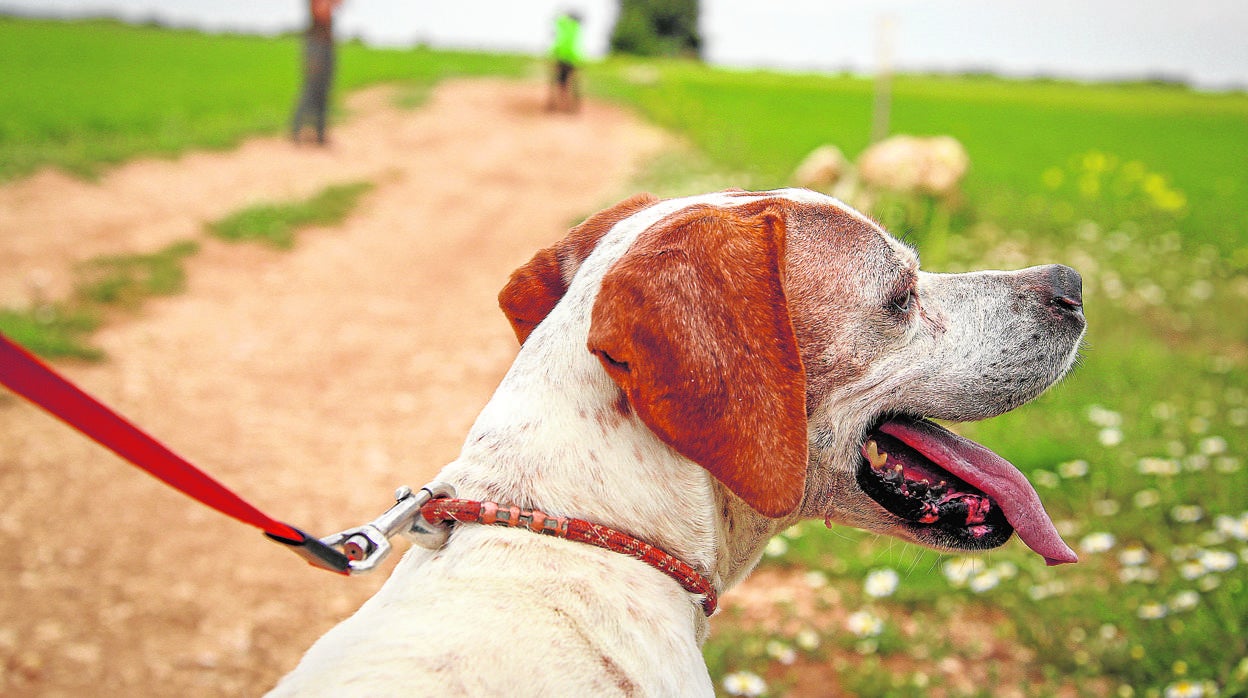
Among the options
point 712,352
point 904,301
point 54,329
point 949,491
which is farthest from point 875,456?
point 54,329

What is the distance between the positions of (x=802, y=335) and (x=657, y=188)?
481 inches

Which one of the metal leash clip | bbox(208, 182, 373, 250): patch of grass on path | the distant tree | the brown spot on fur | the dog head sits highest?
the distant tree

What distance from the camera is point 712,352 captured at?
1796 mm

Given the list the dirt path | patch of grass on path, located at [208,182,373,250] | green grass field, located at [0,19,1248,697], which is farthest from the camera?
patch of grass on path, located at [208,182,373,250]

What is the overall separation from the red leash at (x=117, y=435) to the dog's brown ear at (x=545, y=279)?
78 centimetres

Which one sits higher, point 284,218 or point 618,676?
point 618,676

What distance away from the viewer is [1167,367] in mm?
7207

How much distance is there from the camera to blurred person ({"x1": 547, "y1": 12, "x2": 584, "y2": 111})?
22.8 m

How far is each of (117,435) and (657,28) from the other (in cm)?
7753

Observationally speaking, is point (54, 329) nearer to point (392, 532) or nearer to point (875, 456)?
point (392, 532)

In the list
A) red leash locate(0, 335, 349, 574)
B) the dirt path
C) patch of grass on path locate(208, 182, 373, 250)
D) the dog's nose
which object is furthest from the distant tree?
red leash locate(0, 335, 349, 574)

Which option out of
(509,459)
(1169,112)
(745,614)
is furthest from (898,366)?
(1169,112)

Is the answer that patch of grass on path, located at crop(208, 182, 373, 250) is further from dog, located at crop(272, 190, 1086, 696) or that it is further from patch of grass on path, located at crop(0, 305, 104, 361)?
dog, located at crop(272, 190, 1086, 696)

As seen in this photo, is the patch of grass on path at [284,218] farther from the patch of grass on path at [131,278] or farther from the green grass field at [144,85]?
the green grass field at [144,85]
